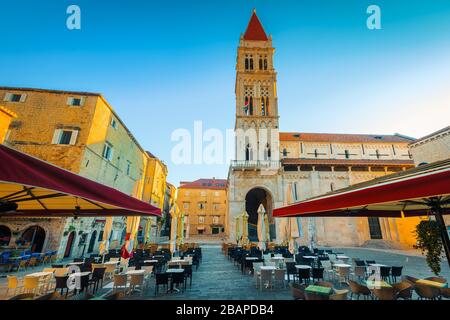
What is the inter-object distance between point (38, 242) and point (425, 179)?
19501 millimetres

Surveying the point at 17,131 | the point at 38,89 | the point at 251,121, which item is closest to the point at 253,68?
the point at 251,121

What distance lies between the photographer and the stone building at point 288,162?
22.0 meters

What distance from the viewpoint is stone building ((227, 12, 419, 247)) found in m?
22.0

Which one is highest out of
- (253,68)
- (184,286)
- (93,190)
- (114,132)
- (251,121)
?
(253,68)

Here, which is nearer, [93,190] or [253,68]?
[93,190]

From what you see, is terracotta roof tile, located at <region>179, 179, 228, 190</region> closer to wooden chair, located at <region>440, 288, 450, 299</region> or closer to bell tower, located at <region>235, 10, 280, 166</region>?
bell tower, located at <region>235, 10, 280, 166</region>

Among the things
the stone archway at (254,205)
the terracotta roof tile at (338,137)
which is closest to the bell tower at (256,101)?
the terracotta roof tile at (338,137)

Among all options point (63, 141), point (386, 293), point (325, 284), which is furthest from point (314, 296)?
point (63, 141)

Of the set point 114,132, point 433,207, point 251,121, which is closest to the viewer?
point 433,207

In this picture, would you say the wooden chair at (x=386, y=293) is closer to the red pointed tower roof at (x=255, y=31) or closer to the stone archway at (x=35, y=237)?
the stone archway at (x=35, y=237)

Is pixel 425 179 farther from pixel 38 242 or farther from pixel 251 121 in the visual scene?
pixel 251 121

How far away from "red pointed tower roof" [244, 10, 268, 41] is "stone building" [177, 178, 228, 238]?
94.6 feet
